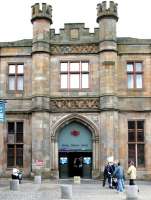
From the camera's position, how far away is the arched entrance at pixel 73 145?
33.9 meters

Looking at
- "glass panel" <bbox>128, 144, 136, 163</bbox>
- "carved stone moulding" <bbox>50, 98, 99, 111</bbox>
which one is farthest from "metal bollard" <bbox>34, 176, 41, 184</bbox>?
"glass panel" <bbox>128, 144, 136, 163</bbox>

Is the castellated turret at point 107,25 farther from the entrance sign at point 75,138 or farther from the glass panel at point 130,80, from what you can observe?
the entrance sign at point 75,138

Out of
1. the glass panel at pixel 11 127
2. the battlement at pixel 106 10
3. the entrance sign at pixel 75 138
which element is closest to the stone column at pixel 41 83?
the entrance sign at pixel 75 138

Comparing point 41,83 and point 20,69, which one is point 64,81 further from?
point 20,69

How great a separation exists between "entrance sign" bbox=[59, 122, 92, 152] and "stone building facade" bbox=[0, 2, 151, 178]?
0.22 ft

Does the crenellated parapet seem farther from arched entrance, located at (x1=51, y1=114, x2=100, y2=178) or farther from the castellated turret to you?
arched entrance, located at (x1=51, y1=114, x2=100, y2=178)

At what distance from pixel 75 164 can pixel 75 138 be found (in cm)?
181

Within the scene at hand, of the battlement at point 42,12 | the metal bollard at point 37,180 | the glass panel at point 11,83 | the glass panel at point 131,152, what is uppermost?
the battlement at point 42,12

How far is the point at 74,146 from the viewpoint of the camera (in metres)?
34.7

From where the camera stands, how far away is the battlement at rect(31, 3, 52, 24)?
3488 centimetres

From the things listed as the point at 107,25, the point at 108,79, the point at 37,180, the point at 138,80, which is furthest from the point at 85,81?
the point at 37,180

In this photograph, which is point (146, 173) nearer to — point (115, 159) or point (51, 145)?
point (115, 159)

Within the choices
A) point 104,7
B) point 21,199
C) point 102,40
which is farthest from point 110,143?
point 21,199

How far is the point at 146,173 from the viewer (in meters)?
33.8
